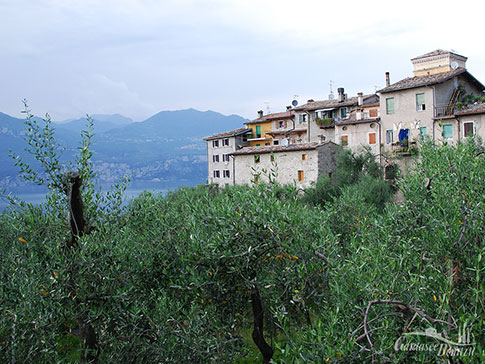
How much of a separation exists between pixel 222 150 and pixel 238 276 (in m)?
53.8

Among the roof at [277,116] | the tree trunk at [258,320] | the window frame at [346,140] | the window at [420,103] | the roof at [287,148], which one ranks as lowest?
the tree trunk at [258,320]

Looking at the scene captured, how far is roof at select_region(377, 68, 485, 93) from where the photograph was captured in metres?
41.0

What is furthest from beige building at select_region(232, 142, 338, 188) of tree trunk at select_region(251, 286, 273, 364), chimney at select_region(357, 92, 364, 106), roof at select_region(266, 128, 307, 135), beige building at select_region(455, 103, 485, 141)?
tree trunk at select_region(251, 286, 273, 364)

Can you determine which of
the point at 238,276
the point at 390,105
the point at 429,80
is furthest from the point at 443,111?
the point at 238,276

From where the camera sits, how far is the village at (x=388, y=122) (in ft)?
134

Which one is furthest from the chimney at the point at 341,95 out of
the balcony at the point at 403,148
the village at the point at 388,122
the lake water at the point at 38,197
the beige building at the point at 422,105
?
the lake water at the point at 38,197

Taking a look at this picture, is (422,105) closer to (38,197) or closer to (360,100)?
(360,100)

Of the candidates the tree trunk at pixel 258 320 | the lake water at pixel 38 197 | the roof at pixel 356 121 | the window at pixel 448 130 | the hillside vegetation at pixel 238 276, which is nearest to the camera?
the hillside vegetation at pixel 238 276

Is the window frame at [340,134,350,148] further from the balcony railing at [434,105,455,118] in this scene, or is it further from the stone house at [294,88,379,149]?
the balcony railing at [434,105,455,118]

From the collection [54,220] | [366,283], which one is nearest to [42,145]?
[54,220]

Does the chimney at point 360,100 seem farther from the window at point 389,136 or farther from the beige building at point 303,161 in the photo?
the beige building at point 303,161

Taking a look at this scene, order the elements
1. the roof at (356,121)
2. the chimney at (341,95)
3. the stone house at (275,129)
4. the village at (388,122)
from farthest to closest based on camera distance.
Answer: the stone house at (275,129)
the chimney at (341,95)
the roof at (356,121)
the village at (388,122)

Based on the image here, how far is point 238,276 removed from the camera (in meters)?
10.7

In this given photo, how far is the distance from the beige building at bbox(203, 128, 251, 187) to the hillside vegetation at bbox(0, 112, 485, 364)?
49.7 meters
